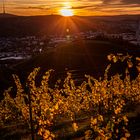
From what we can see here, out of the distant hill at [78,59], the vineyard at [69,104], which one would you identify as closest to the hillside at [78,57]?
the distant hill at [78,59]

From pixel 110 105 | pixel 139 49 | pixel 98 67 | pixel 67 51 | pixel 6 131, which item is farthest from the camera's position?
pixel 67 51

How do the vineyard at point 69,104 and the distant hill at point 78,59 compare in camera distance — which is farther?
the distant hill at point 78,59

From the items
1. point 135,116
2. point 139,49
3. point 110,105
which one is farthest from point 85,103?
point 139,49

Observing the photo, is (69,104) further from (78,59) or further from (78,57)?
(78,57)

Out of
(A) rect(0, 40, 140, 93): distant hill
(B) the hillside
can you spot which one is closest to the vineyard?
(A) rect(0, 40, 140, 93): distant hill

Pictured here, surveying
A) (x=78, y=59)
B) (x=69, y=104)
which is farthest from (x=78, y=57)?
(x=69, y=104)

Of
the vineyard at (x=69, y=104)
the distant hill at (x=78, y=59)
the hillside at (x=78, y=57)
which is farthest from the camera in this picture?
the hillside at (x=78, y=57)

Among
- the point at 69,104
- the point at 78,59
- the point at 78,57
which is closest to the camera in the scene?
the point at 69,104

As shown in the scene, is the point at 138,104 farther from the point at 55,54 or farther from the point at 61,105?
the point at 55,54

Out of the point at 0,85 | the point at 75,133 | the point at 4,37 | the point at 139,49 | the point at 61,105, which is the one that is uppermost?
the point at 4,37

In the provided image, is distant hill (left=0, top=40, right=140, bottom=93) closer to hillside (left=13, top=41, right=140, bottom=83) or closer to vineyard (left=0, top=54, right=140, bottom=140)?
hillside (left=13, top=41, right=140, bottom=83)

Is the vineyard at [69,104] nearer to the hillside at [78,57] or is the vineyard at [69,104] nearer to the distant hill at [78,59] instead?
the distant hill at [78,59]
